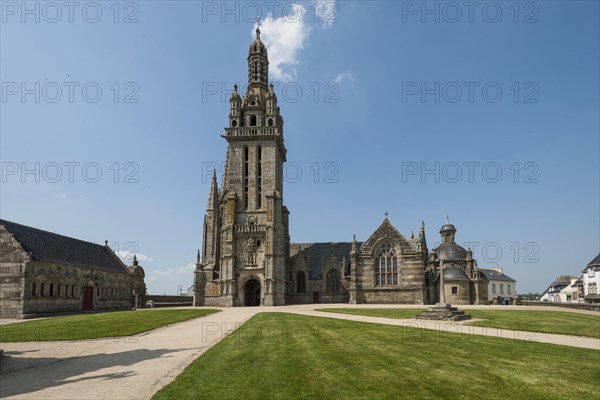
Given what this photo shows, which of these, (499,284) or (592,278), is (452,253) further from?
(499,284)

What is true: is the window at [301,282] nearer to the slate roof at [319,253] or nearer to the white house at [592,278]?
the slate roof at [319,253]

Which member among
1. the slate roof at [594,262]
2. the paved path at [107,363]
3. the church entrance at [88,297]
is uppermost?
the slate roof at [594,262]

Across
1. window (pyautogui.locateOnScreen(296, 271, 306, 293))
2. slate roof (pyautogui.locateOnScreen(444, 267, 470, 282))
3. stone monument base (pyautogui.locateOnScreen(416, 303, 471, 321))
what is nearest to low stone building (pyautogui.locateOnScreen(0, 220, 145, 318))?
window (pyautogui.locateOnScreen(296, 271, 306, 293))

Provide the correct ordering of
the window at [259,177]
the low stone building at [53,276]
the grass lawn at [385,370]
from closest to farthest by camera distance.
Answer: the grass lawn at [385,370] → the low stone building at [53,276] → the window at [259,177]

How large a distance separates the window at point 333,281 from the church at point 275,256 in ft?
0.49

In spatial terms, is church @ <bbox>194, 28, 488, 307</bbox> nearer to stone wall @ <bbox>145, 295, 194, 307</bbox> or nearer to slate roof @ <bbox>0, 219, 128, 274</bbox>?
stone wall @ <bbox>145, 295, 194, 307</bbox>

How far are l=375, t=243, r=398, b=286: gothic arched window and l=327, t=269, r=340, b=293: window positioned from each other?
6445 millimetres

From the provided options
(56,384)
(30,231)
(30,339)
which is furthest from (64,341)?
(30,231)

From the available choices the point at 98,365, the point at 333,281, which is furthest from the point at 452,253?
the point at 98,365

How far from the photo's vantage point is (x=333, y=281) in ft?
197

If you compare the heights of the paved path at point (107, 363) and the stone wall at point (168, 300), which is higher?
the paved path at point (107, 363)

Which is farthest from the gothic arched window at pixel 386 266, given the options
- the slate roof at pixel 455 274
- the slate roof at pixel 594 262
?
the slate roof at pixel 594 262

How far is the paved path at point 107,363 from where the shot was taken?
9711mm

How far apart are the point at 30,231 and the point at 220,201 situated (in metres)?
27.7
